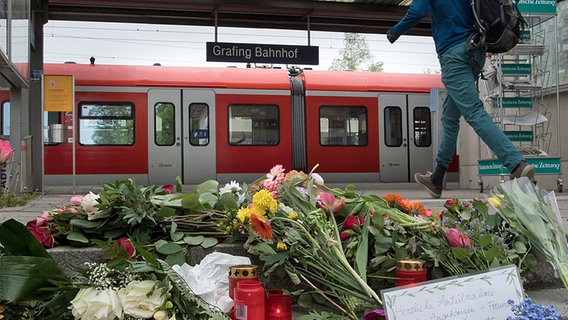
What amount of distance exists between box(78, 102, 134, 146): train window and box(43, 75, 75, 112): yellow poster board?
3.85 feet

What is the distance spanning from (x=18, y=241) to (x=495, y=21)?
370 centimetres

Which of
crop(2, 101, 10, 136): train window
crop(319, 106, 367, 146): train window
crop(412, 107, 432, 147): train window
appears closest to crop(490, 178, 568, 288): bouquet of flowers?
crop(319, 106, 367, 146): train window

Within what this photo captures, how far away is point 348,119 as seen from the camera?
12.9 meters

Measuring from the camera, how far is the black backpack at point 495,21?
4035 mm

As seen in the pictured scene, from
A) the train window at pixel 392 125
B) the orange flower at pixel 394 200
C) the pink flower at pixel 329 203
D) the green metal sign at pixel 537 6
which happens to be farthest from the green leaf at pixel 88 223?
the train window at pixel 392 125

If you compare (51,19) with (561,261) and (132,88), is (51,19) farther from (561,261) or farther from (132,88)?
(561,261)

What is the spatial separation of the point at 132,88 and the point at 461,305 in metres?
11.3

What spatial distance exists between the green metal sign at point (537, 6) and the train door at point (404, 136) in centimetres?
508

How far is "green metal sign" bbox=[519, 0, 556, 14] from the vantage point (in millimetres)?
8227

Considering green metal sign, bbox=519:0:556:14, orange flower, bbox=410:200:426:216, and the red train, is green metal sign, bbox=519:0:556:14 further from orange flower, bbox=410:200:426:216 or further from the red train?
orange flower, bbox=410:200:426:216

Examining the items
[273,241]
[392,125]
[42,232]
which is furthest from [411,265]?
[392,125]

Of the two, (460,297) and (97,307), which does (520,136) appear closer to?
(460,297)

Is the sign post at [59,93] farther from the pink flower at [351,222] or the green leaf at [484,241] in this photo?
the green leaf at [484,241]

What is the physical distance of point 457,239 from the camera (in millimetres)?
2119
